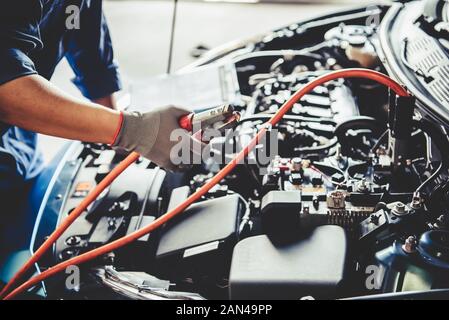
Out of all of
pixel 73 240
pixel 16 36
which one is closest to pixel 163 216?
pixel 73 240

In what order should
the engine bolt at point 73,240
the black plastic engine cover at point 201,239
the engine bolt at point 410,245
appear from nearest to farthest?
the engine bolt at point 410,245, the black plastic engine cover at point 201,239, the engine bolt at point 73,240

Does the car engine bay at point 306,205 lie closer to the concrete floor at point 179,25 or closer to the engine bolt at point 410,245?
the engine bolt at point 410,245

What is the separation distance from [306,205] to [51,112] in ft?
2.06

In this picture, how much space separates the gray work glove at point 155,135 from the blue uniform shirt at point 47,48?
0.25 m

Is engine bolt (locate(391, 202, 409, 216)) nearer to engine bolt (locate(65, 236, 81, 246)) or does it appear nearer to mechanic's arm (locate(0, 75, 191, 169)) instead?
mechanic's arm (locate(0, 75, 191, 169))

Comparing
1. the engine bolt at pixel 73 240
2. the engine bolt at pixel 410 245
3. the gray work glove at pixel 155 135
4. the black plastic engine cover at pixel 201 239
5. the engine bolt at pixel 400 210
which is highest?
the gray work glove at pixel 155 135

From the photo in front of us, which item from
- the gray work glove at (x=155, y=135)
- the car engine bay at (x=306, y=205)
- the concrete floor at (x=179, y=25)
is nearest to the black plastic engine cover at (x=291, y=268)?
the car engine bay at (x=306, y=205)

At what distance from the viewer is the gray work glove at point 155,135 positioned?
4.02 ft

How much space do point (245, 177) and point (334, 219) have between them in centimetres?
32

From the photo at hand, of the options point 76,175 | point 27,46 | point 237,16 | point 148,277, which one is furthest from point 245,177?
point 237,16

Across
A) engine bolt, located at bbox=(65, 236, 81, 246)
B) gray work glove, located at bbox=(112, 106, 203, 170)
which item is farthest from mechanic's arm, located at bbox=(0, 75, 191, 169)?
engine bolt, located at bbox=(65, 236, 81, 246)

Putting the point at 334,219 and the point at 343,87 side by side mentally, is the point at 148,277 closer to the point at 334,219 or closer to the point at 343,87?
the point at 334,219

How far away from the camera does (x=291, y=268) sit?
1.09 metres

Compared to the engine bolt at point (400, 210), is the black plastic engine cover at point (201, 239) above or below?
below
